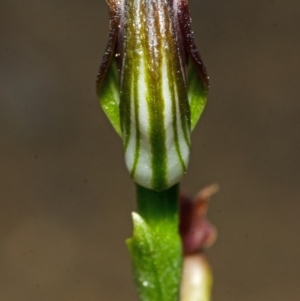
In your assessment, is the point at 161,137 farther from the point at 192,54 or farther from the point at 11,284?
the point at 11,284

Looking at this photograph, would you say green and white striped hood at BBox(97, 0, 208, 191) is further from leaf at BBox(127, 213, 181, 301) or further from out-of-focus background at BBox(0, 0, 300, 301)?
out-of-focus background at BBox(0, 0, 300, 301)

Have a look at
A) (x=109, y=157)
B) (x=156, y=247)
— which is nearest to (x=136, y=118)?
(x=156, y=247)

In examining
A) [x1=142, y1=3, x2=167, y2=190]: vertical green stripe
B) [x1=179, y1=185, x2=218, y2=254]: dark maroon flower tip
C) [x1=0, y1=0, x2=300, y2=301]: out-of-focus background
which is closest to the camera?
[x1=142, y1=3, x2=167, y2=190]: vertical green stripe

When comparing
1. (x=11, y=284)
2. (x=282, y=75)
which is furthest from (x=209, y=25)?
(x=11, y=284)

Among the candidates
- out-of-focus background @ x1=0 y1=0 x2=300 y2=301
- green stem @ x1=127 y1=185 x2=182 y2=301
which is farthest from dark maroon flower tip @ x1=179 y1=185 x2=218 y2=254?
out-of-focus background @ x1=0 y1=0 x2=300 y2=301

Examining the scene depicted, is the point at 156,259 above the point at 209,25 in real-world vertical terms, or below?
below

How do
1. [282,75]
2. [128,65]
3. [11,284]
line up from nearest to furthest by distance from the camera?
[128,65] < [11,284] < [282,75]

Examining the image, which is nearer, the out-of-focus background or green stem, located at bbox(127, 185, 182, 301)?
green stem, located at bbox(127, 185, 182, 301)

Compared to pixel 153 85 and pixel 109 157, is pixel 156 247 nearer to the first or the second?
pixel 153 85
